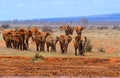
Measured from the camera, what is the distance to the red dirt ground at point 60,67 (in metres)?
26.1

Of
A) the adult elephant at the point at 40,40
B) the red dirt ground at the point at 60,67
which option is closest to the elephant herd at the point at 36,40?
the adult elephant at the point at 40,40

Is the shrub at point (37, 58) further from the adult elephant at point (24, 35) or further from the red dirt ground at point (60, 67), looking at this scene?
the adult elephant at point (24, 35)

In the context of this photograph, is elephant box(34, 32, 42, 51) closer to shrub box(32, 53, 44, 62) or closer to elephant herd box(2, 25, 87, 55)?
elephant herd box(2, 25, 87, 55)

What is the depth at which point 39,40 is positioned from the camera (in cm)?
4088

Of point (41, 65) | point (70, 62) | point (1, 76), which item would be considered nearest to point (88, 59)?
point (70, 62)

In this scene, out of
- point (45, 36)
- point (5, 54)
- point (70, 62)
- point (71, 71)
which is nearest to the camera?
point (71, 71)

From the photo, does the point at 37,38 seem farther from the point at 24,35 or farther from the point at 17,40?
the point at 17,40

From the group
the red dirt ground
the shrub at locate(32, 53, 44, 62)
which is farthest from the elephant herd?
the shrub at locate(32, 53, 44, 62)

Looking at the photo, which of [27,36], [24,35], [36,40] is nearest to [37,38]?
[36,40]

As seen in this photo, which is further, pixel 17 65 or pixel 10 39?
pixel 10 39

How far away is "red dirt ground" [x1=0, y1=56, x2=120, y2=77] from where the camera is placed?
85.8 ft

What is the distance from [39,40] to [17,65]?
11485 millimetres

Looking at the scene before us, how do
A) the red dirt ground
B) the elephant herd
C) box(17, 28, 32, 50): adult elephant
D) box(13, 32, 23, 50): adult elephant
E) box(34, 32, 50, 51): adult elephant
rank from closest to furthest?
the red dirt ground → the elephant herd → box(13, 32, 23, 50): adult elephant → box(17, 28, 32, 50): adult elephant → box(34, 32, 50, 51): adult elephant

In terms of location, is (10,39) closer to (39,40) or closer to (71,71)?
(39,40)
